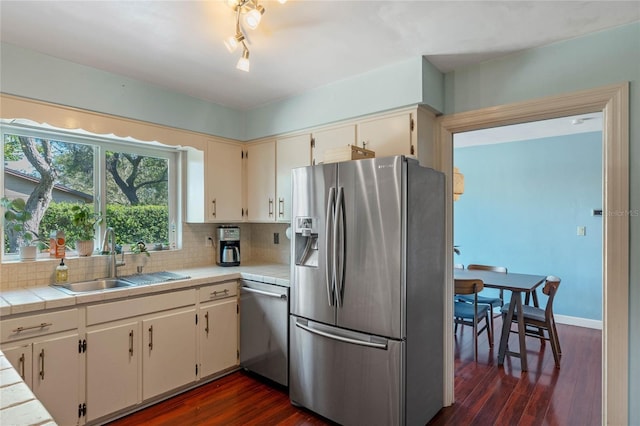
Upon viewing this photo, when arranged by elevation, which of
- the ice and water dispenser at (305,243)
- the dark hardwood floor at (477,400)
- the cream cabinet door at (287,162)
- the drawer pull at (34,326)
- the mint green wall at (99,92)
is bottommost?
the dark hardwood floor at (477,400)

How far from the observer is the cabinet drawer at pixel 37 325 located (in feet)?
6.25

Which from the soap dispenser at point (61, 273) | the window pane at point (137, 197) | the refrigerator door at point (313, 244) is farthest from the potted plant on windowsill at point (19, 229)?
the refrigerator door at point (313, 244)

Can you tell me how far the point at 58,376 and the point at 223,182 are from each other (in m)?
1.98

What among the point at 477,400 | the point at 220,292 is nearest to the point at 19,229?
the point at 220,292

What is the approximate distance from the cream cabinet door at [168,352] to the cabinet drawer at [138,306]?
7 cm

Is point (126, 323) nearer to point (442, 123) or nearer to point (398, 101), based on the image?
point (398, 101)

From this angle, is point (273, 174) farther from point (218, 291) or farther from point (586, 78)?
point (586, 78)

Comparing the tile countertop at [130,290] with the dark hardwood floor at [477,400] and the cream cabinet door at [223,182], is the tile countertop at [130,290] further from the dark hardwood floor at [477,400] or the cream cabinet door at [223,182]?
the dark hardwood floor at [477,400]

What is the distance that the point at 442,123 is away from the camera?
260 cm

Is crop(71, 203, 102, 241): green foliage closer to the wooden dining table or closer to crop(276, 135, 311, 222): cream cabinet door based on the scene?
crop(276, 135, 311, 222): cream cabinet door

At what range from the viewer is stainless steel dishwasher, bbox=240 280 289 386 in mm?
2727

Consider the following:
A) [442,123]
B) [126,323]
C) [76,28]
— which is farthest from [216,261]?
[442,123]

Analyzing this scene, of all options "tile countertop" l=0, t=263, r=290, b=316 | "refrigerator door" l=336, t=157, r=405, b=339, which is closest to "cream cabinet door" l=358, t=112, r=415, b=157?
"refrigerator door" l=336, t=157, r=405, b=339

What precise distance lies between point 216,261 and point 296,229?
1.47m
